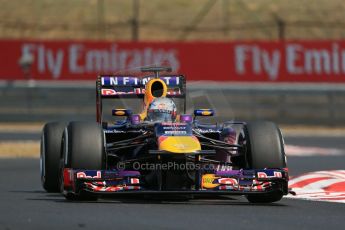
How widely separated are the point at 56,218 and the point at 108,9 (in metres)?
33.1

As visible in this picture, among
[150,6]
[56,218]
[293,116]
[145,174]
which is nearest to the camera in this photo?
[56,218]

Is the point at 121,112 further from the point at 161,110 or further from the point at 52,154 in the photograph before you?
the point at 52,154

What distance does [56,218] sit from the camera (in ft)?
32.9

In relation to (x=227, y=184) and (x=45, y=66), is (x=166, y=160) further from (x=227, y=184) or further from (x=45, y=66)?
(x=45, y=66)

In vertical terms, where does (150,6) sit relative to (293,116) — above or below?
above

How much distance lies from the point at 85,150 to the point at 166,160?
83 centimetres

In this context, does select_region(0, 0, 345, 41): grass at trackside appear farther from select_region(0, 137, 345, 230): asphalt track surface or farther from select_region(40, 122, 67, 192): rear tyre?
select_region(0, 137, 345, 230): asphalt track surface

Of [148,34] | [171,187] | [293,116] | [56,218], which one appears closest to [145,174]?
[171,187]

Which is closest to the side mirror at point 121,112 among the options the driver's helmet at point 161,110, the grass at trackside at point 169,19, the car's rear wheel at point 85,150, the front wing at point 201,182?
the driver's helmet at point 161,110

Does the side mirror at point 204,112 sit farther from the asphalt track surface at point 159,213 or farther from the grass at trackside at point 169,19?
the grass at trackside at point 169,19

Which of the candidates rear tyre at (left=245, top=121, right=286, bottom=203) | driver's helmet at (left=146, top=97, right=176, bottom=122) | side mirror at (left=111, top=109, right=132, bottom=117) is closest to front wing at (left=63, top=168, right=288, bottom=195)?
rear tyre at (left=245, top=121, right=286, bottom=203)

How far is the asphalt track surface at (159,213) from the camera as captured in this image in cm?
957

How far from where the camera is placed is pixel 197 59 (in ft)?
105

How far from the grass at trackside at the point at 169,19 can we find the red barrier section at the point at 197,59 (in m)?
5.45
